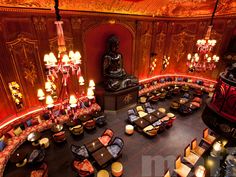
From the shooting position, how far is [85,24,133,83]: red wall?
28.6 ft

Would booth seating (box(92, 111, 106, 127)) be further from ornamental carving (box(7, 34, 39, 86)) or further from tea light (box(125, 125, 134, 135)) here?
ornamental carving (box(7, 34, 39, 86))

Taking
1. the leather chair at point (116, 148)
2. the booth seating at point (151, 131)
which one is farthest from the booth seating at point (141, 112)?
the leather chair at point (116, 148)

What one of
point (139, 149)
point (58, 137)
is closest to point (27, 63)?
point (58, 137)

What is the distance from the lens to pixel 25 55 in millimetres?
6605

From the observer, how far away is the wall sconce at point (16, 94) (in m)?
6.50

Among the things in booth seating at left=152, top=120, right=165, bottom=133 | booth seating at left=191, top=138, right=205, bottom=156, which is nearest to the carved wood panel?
booth seating at left=152, top=120, right=165, bottom=133

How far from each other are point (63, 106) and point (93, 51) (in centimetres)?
542

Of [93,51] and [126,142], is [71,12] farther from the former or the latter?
[126,142]

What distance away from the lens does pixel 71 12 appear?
7.25 m

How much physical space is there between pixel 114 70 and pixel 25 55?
199 inches

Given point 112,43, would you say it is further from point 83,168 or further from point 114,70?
point 83,168

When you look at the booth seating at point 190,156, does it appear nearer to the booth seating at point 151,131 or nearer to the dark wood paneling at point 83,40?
the booth seating at point 151,131

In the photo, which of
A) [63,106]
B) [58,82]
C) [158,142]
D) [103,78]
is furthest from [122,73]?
[63,106]

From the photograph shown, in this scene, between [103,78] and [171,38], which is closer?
[103,78]
